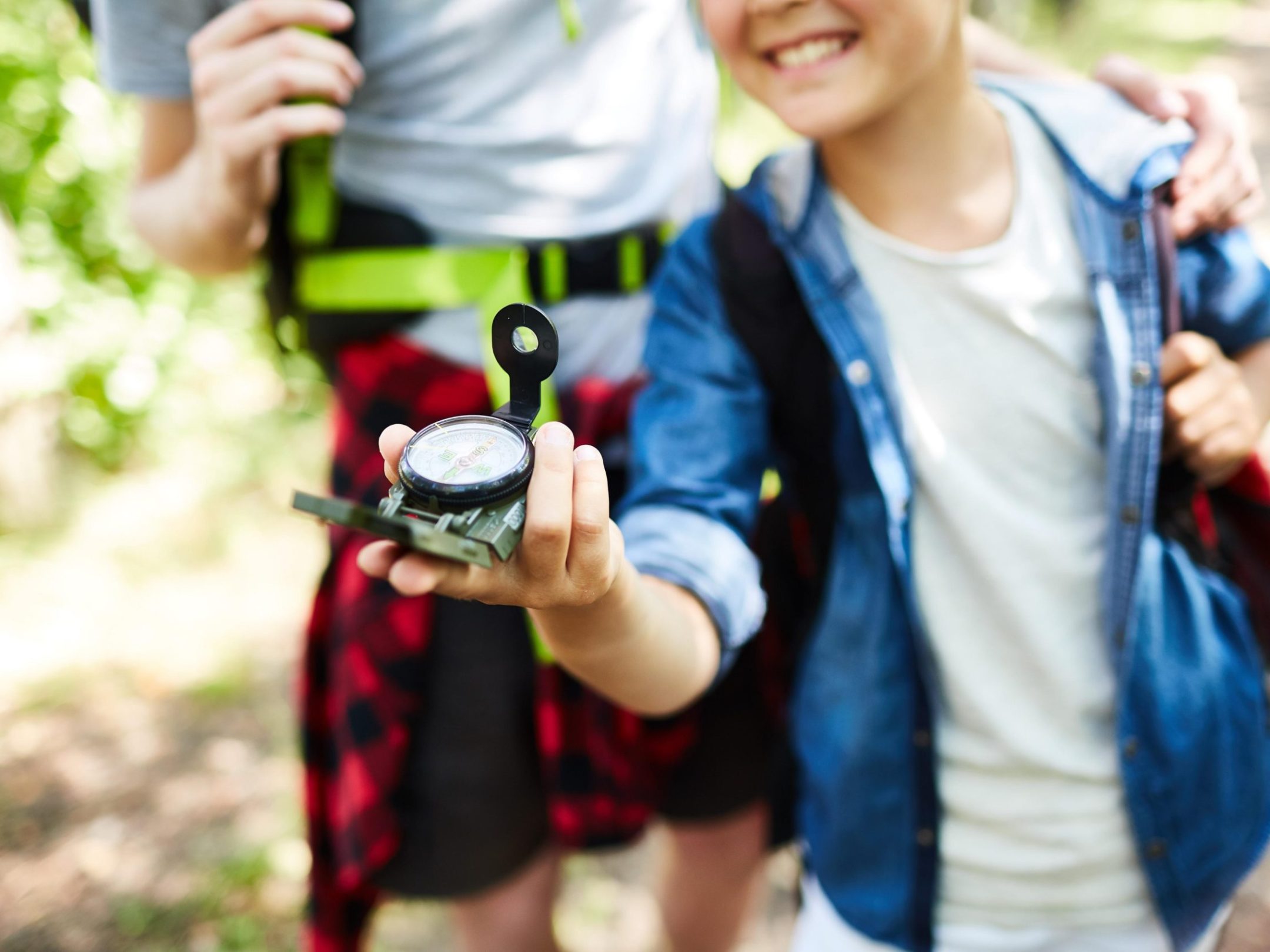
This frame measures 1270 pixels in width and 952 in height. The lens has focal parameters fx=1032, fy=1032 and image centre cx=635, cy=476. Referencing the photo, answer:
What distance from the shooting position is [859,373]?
1549 millimetres

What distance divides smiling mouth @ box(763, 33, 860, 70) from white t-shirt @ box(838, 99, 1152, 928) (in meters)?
0.30

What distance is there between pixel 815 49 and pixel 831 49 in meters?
0.02

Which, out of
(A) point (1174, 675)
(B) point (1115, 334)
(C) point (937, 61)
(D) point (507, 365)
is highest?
(C) point (937, 61)

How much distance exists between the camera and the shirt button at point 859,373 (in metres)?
1.55

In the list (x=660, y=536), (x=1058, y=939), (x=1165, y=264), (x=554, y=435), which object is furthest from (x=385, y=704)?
(x=1165, y=264)

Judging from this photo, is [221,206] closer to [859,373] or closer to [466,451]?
[466,451]

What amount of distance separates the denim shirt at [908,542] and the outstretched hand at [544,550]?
0.42 m

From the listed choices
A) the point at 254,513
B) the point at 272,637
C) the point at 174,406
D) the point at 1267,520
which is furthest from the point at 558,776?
the point at 174,406

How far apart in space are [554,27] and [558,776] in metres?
1.31

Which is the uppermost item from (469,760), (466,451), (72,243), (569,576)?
(466,451)

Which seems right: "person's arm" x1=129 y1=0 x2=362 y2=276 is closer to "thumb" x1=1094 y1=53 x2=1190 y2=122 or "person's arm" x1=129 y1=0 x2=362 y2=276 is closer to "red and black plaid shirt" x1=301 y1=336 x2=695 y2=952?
"red and black plaid shirt" x1=301 y1=336 x2=695 y2=952

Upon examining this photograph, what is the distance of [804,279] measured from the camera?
158cm

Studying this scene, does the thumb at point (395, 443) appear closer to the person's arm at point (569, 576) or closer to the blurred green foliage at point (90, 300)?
the person's arm at point (569, 576)

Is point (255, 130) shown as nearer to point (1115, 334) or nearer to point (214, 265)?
point (214, 265)
